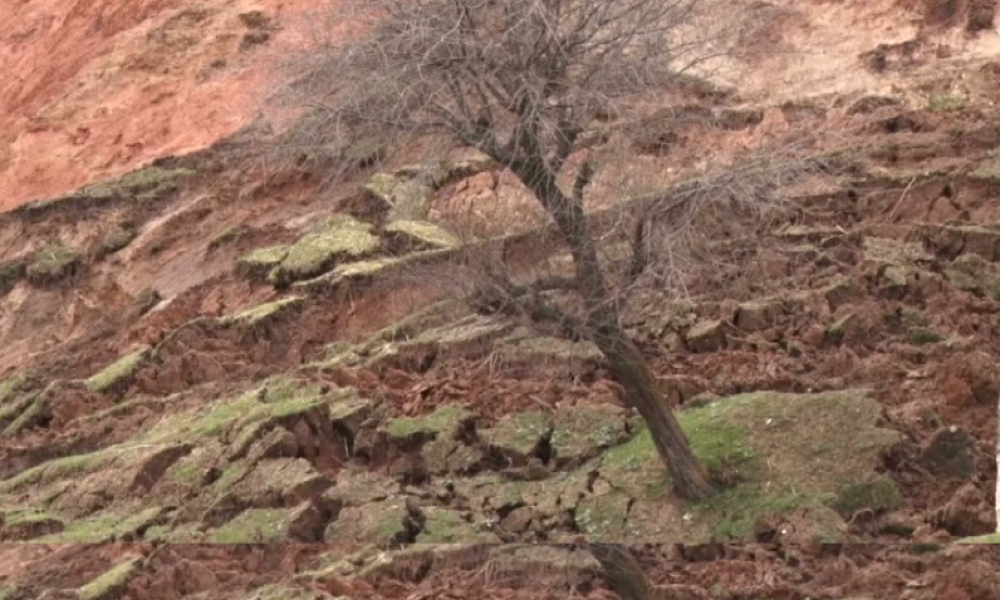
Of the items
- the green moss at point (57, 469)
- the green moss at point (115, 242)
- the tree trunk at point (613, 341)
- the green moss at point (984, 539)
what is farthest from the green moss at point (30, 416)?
the green moss at point (984, 539)

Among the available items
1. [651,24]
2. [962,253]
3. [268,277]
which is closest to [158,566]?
[268,277]

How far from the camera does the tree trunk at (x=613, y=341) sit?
7.74 meters

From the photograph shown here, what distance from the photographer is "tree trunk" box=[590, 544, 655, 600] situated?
7648mm

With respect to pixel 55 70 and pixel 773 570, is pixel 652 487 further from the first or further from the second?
pixel 55 70

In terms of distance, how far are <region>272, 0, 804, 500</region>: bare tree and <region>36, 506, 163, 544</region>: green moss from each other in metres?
2.55

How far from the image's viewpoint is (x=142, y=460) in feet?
32.1

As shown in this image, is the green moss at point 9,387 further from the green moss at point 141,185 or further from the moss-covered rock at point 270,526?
the moss-covered rock at point 270,526

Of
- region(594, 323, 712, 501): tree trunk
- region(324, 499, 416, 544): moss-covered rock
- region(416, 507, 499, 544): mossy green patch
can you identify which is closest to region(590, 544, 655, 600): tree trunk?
region(594, 323, 712, 501): tree trunk

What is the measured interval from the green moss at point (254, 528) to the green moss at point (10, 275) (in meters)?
4.29

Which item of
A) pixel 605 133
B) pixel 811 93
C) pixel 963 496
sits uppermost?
pixel 605 133

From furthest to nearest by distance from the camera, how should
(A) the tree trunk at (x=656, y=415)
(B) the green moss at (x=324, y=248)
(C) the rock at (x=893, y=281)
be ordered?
1. (B) the green moss at (x=324, y=248)
2. (C) the rock at (x=893, y=281)
3. (A) the tree trunk at (x=656, y=415)

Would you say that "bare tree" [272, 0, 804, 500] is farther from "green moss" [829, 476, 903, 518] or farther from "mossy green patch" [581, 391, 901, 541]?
"green moss" [829, 476, 903, 518]

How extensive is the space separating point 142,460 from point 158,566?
1.08m

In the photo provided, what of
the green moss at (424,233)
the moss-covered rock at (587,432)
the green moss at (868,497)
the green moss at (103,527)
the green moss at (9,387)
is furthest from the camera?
the green moss at (9,387)
